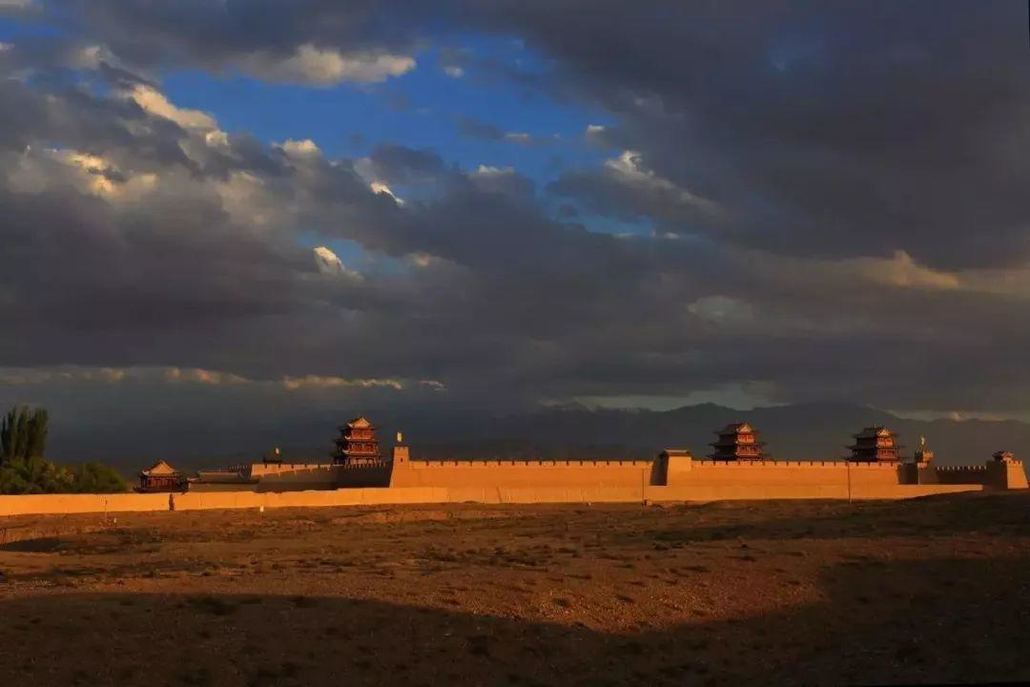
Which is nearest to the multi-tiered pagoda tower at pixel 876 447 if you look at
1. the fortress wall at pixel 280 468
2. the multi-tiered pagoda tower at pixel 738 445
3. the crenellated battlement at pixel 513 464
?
the multi-tiered pagoda tower at pixel 738 445

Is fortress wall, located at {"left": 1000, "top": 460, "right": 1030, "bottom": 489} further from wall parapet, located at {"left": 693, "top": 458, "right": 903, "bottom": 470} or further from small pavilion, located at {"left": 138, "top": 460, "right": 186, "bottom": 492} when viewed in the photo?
small pavilion, located at {"left": 138, "top": 460, "right": 186, "bottom": 492}

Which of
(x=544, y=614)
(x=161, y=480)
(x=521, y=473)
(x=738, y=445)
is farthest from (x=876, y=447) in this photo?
(x=544, y=614)

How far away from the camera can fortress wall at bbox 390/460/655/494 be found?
78.8 meters

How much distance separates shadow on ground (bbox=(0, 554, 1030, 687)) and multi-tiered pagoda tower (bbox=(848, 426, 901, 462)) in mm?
95829

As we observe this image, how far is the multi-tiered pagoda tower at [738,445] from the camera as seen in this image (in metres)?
111

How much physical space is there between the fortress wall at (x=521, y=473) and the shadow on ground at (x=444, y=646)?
2312 inches

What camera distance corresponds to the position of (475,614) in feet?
64.3

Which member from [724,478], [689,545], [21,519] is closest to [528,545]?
[689,545]

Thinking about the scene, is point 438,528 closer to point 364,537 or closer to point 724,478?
point 364,537

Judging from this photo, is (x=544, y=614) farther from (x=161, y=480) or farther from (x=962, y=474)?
(x=962, y=474)

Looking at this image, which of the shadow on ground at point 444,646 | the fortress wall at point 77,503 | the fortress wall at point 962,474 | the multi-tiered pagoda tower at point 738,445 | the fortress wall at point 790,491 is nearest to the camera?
the shadow on ground at point 444,646

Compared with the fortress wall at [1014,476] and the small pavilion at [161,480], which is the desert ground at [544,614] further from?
the fortress wall at [1014,476]

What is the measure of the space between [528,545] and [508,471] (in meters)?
48.1

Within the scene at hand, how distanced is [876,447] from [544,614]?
10117 cm
